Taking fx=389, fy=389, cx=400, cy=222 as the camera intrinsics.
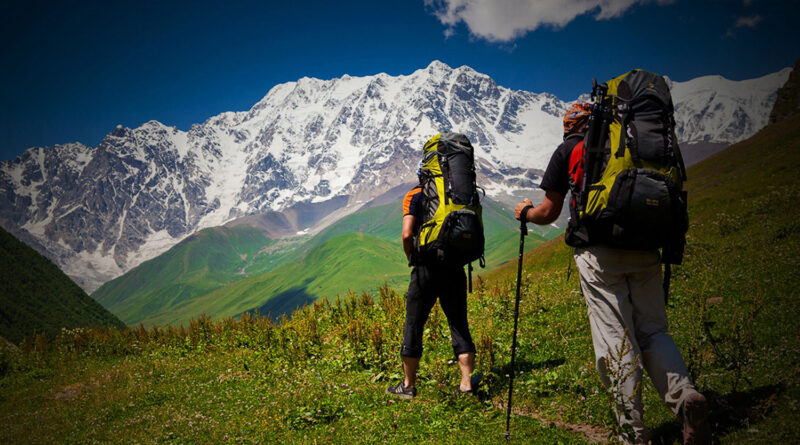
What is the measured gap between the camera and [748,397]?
461 centimetres

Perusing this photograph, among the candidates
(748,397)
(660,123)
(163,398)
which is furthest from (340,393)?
(660,123)

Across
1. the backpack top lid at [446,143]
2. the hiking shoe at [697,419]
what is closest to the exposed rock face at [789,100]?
the backpack top lid at [446,143]

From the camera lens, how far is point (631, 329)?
4289 mm

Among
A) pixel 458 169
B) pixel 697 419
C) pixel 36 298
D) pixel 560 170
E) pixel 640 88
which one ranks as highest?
pixel 640 88

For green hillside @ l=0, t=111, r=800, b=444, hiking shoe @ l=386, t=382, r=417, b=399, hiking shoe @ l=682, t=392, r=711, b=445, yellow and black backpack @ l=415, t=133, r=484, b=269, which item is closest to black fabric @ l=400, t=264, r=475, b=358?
yellow and black backpack @ l=415, t=133, r=484, b=269

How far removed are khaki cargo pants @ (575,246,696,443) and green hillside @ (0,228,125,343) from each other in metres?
111

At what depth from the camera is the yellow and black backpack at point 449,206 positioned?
5.64m

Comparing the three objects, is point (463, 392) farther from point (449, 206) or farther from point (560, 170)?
point (560, 170)

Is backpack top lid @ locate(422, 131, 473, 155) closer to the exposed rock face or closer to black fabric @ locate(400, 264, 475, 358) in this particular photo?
black fabric @ locate(400, 264, 475, 358)

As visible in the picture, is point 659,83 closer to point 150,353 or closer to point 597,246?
point 597,246

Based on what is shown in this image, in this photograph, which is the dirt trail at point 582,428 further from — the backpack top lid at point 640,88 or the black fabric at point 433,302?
the backpack top lid at point 640,88

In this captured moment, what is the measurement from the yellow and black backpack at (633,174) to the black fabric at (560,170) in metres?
0.28

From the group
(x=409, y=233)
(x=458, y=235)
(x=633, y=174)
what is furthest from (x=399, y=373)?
(x=633, y=174)

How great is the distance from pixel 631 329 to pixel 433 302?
9.47ft
